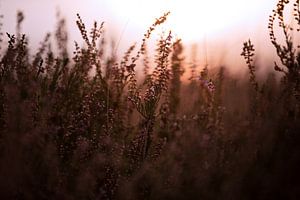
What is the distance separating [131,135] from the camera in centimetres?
395

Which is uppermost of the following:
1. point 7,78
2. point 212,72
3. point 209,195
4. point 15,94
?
point 212,72

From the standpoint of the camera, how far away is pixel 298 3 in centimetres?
322

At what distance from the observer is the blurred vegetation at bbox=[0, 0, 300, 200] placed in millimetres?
2469

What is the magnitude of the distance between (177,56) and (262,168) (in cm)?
228

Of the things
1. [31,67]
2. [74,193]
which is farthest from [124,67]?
[74,193]

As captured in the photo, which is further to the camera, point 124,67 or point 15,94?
point 124,67

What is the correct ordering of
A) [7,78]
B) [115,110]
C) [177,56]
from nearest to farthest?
[7,78]
[115,110]
[177,56]

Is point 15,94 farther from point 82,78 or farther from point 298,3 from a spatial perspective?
point 298,3

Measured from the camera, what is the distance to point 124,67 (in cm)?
393

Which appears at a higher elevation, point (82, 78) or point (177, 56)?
point (177, 56)

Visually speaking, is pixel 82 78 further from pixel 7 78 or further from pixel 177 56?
pixel 177 56

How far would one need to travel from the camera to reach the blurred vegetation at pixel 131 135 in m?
2.47

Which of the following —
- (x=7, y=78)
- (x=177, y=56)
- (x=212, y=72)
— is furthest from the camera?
(x=177, y=56)

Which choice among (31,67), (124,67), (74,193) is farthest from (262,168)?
(31,67)
